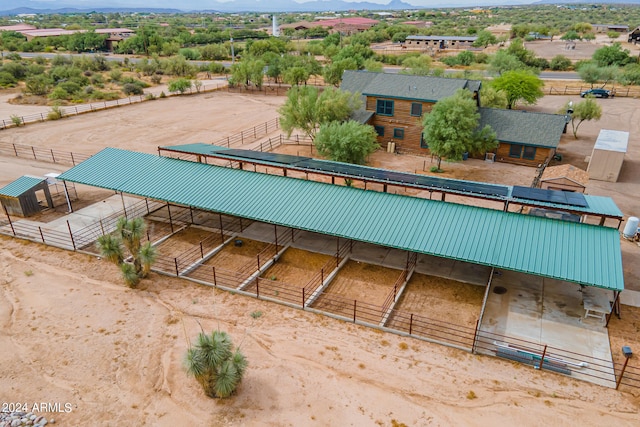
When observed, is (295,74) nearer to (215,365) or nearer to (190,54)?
(190,54)

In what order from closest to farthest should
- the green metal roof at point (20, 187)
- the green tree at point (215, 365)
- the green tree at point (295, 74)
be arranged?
the green tree at point (215, 365) → the green metal roof at point (20, 187) → the green tree at point (295, 74)

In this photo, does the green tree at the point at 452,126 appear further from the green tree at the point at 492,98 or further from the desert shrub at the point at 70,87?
the desert shrub at the point at 70,87

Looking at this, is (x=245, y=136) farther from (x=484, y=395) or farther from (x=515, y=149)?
(x=484, y=395)

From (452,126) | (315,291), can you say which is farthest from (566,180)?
(315,291)

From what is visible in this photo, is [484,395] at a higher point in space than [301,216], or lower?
lower

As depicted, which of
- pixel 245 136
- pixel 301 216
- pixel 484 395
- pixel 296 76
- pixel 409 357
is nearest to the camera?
pixel 484 395

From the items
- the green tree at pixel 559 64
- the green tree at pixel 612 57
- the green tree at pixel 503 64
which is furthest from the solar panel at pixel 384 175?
the green tree at pixel 559 64

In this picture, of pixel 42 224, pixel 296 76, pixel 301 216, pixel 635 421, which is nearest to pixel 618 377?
pixel 635 421

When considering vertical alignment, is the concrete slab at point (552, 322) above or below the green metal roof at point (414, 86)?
below
